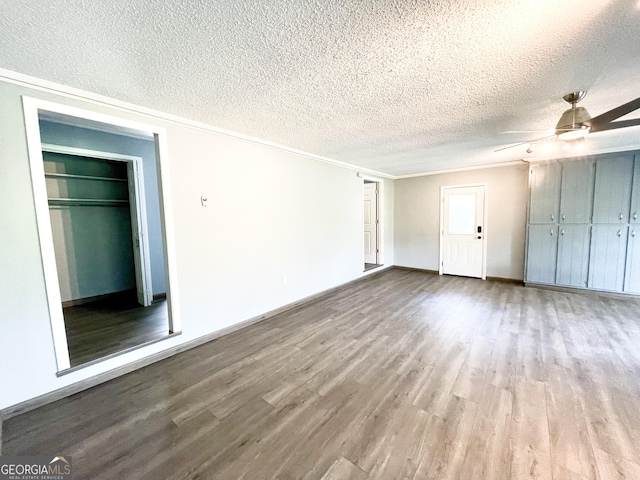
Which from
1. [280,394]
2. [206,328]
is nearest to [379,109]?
[280,394]

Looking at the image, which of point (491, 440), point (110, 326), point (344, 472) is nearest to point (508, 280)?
point (491, 440)

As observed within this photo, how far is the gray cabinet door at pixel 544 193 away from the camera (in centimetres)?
459

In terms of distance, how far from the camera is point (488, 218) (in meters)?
5.51

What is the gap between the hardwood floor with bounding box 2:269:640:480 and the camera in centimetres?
150

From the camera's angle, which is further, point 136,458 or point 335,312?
point 335,312

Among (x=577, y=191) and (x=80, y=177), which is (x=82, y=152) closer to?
(x=80, y=177)

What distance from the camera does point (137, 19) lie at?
133cm

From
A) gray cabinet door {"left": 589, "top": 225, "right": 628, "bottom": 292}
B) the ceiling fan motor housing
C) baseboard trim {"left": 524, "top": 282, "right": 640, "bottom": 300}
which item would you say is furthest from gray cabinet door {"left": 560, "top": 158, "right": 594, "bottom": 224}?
the ceiling fan motor housing

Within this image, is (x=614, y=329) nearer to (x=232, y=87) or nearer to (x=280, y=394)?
(x=280, y=394)

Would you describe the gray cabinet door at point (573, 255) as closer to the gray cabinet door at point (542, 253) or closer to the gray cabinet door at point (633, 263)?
the gray cabinet door at point (542, 253)

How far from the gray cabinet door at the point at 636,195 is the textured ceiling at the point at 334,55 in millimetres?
2540

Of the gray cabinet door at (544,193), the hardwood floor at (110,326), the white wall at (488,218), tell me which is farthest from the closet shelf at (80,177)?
the gray cabinet door at (544,193)

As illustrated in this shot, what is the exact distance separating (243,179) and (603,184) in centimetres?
572

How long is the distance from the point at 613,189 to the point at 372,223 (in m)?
4.22
